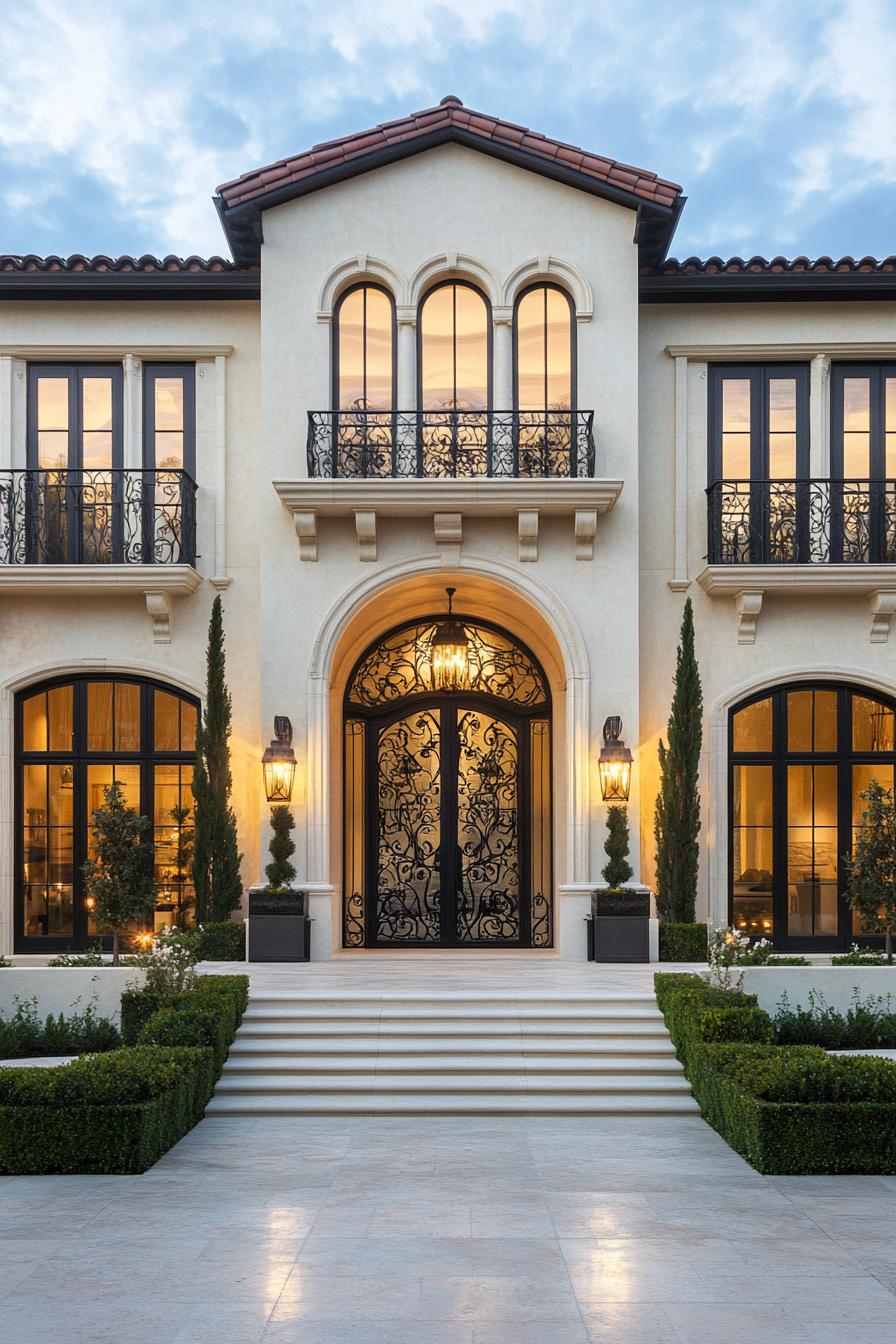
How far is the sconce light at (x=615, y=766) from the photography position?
14.4m

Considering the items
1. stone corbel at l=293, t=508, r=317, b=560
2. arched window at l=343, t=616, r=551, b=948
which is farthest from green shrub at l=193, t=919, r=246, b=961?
stone corbel at l=293, t=508, r=317, b=560

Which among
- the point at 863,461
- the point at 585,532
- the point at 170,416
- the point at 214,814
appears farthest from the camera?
the point at 170,416

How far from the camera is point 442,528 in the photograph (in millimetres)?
14734

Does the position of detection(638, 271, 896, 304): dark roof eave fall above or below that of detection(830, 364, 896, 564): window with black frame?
above

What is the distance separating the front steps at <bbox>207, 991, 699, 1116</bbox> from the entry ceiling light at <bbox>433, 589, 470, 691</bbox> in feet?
17.8

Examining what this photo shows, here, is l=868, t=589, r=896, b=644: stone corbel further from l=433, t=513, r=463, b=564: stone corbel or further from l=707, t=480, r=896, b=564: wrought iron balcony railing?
l=433, t=513, r=463, b=564: stone corbel

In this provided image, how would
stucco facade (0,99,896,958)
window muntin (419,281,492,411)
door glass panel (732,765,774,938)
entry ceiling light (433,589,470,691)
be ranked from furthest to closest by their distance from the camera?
entry ceiling light (433,589,470,691)
door glass panel (732,765,774,938)
window muntin (419,281,492,411)
stucco facade (0,99,896,958)

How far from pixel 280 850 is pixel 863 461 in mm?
8661

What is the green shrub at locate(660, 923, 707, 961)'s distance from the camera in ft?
47.0

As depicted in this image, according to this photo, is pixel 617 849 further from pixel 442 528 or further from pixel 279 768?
pixel 442 528

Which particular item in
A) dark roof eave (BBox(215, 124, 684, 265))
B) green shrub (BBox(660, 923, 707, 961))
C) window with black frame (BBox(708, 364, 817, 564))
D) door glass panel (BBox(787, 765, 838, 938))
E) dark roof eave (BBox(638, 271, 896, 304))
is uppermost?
dark roof eave (BBox(215, 124, 684, 265))

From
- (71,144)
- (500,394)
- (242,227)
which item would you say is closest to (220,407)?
(242,227)

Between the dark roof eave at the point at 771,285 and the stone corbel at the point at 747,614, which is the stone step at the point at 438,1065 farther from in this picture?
the dark roof eave at the point at 771,285

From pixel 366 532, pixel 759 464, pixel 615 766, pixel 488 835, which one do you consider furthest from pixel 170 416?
pixel 759 464
